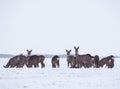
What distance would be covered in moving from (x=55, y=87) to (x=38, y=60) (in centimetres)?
1575

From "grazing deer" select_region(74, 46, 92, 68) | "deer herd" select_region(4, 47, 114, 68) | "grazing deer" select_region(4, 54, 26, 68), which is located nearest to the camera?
"deer herd" select_region(4, 47, 114, 68)

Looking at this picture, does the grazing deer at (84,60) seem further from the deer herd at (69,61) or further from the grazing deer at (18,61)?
the grazing deer at (18,61)

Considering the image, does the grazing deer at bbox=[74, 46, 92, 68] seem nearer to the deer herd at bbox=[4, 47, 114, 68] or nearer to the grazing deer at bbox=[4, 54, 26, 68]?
the deer herd at bbox=[4, 47, 114, 68]

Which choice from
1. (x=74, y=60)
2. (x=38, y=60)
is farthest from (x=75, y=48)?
(x=38, y=60)

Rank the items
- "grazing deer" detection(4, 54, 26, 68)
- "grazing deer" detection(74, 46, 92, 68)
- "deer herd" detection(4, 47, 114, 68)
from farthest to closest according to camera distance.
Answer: "grazing deer" detection(4, 54, 26, 68) → "grazing deer" detection(74, 46, 92, 68) → "deer herd" detection(4, 47, 114, 68)

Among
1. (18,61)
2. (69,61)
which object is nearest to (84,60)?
(69,61)

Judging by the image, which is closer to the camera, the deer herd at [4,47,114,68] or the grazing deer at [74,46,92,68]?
the deer herd at [4,47,114,68]

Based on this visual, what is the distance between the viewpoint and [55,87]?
12.5 metres

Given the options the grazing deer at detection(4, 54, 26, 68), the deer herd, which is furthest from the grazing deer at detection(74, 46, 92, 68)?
the grazing deer at detection(4, 54, 26, 68)

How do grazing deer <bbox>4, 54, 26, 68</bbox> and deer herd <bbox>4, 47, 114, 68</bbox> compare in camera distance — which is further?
grazing deer <bbox>4, 54, 26, 68</bbox>

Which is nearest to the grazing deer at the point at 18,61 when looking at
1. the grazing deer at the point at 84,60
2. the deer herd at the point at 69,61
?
the deer herd at the point at 69,61

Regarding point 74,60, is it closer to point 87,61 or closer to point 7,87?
point 87,61

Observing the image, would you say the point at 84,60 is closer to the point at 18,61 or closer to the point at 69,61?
the point at 69,61

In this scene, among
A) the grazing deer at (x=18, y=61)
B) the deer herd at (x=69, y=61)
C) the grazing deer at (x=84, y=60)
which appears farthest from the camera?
the grazing deer at (x=18, y=61)
